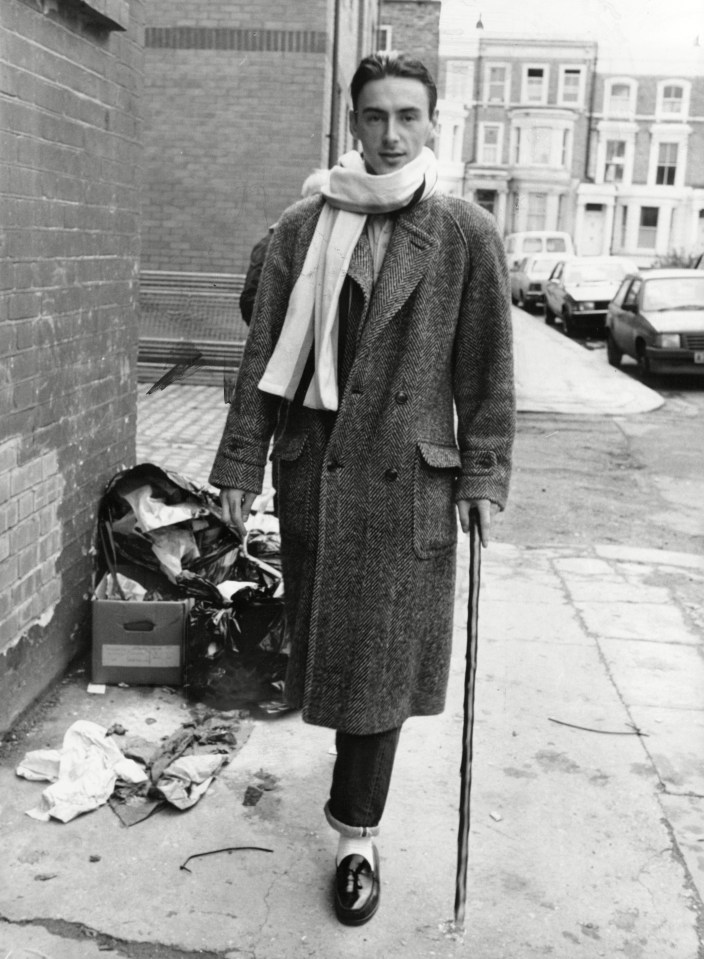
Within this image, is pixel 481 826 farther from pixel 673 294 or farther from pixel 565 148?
pixel 565 148

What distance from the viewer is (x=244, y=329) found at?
1469cm

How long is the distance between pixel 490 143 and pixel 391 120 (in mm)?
58286

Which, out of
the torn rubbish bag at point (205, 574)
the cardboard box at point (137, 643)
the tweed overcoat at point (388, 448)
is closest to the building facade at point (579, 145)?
the torn rubbish bag at point (205, 574)

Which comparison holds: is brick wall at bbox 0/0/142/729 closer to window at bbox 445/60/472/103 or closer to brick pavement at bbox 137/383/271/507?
brick pavement at bbox 137/383/271/507

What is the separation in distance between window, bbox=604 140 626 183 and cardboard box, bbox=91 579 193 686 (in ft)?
201

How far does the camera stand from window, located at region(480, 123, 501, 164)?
58375 millimetres

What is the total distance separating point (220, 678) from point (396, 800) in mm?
948

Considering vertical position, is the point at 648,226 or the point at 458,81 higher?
the point at 458,81

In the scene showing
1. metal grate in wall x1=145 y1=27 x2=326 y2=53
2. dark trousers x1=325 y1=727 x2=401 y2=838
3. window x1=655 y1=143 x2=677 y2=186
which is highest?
window x1=655 y1=143 x2=677 y2=186

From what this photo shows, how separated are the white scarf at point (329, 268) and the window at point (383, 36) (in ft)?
81.8

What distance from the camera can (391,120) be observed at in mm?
2875

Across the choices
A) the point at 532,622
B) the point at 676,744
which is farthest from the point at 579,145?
the point at 676,744

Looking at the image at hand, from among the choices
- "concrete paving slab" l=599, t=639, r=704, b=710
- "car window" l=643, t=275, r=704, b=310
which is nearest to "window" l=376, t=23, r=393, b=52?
"car window" l=643, t=275, r=704, b=310

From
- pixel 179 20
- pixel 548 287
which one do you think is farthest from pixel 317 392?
pixel 548 287
